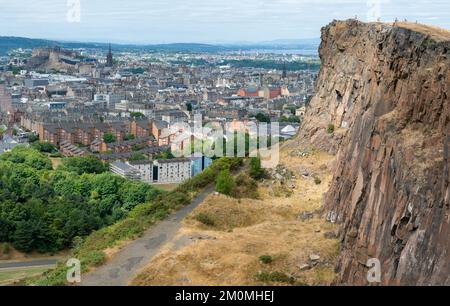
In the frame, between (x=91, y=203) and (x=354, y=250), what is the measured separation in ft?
88.5

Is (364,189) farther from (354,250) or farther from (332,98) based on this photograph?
(332,98)

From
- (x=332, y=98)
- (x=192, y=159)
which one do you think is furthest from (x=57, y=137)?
(x=332, y=98)

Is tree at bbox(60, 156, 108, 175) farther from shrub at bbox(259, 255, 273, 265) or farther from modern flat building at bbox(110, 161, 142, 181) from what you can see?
shrub at bbox(259, 255, 273, 265)

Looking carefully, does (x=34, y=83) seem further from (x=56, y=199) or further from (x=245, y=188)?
(x=245, y=188)

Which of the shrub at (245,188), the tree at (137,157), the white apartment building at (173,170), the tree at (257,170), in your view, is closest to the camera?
the shrub at (245,188)

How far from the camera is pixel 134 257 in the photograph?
17875mm

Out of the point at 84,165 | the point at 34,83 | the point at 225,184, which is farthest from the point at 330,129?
the point at 34,83

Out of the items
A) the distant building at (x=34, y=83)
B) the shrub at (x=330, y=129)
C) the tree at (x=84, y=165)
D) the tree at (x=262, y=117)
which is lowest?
the tree at (x=84, y=165)

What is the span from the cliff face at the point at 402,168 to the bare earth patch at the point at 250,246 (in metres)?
1.19

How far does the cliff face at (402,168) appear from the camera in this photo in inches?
446

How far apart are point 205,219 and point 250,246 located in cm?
337

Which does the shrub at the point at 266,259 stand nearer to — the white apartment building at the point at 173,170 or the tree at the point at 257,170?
the tree at the point at 257,170

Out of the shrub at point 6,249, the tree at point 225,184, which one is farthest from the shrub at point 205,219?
the shrub at point 6,249

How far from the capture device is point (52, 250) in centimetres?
3206
